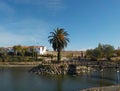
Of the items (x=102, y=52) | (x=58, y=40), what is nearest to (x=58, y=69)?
(x=58, y=40)

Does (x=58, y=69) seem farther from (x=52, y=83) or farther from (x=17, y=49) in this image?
(x=17, y=49)

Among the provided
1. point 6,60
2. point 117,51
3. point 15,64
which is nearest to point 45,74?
point 15,64

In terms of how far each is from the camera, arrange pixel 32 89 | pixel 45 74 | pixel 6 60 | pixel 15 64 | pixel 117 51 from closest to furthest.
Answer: pixel 32 89, pixel 45 74, pixel 15 64, pixel 6 60, pixel 117 51

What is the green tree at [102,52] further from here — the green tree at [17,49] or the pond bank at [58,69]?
the pond bank at [58,69]

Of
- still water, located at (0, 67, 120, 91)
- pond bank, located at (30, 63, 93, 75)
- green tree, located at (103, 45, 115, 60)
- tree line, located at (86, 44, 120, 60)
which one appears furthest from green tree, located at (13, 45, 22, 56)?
still water, located at (0, 67, 120, 91)

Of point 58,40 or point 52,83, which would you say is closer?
point 52,83

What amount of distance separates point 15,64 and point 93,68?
43105 millimetres

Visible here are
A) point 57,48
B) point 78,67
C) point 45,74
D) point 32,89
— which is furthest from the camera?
point 57,48

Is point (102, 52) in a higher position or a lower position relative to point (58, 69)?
higher

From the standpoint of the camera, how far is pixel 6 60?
12888cm

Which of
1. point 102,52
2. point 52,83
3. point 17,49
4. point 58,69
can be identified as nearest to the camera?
point 52,83

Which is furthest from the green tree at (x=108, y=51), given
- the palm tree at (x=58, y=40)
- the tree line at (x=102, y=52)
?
the palm tree at (x=58, y=40)

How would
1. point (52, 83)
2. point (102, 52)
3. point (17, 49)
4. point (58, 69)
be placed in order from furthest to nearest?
point (17, 49)
point (102, 52)
point (58, 69)
point (52, 83)

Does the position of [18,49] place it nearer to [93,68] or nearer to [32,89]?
[93,68]
